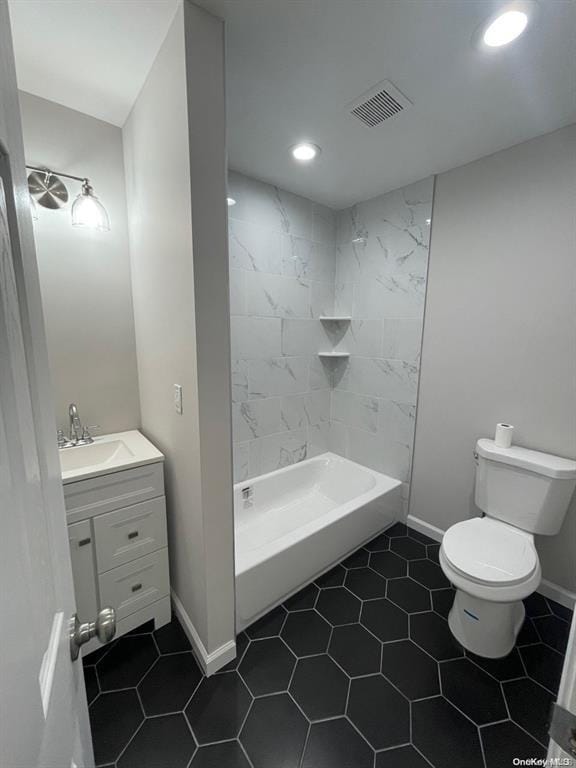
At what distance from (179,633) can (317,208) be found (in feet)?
9.73

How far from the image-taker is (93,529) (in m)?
1.39

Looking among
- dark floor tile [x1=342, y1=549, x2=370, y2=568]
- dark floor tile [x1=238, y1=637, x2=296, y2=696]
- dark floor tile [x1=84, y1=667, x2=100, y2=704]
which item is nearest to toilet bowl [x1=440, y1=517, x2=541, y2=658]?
dark floor tile [x1=342, y1=549, x2=370, y2=568]

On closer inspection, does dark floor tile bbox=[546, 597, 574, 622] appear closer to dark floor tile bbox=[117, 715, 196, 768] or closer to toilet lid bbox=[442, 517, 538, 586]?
toilet lid bbox=[442, 517, 538, 586]

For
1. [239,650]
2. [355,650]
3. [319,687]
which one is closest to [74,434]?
[239,650]

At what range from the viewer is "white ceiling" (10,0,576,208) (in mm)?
1087

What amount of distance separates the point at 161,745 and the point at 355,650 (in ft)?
2.83

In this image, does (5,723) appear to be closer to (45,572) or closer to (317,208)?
(45,572)

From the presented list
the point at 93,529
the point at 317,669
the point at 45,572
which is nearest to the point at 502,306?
the point at 317,669

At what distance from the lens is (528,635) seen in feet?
5.27

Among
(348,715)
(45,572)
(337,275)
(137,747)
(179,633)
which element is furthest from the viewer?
(337,275)

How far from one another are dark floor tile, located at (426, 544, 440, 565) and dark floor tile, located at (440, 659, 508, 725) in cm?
67

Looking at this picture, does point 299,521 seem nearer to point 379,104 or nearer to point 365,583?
point 365,583

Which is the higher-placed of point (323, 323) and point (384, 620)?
point (323, 323)

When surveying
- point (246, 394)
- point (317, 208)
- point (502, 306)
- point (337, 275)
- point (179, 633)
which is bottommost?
point (179, 633)
